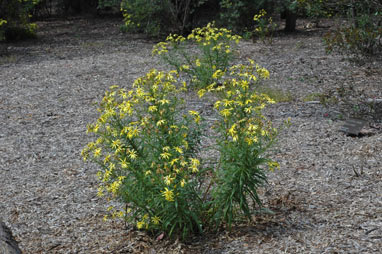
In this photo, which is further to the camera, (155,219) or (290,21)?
(290,21)

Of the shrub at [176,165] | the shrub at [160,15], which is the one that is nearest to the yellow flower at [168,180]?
the shrub at [176,165]

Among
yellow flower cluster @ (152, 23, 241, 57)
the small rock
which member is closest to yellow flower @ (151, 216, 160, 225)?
the small rock

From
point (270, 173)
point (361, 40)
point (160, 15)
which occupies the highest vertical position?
point (160, 15)

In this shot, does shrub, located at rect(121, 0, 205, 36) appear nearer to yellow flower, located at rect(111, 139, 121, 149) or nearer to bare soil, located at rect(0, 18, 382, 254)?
bare soil, located at rect(0, 18, 382, 254)

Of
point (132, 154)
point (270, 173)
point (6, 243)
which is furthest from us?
point (270, 173)

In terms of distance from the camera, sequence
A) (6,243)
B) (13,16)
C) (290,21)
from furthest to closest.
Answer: (290,21) < (13,16) < (6,243)

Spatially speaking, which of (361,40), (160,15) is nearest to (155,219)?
(361,40)

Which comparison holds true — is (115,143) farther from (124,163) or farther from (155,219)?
(155,219)

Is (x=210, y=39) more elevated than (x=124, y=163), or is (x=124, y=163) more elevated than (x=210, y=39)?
(x=210, y=39)

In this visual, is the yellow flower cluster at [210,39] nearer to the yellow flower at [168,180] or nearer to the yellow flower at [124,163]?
the yellow flower at [124,163]

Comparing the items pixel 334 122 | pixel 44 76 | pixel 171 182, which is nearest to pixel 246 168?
pixel 171 182

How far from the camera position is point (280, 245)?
294 cm

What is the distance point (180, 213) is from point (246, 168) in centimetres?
48

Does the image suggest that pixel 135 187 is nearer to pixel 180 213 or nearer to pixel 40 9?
pixel 180 213
